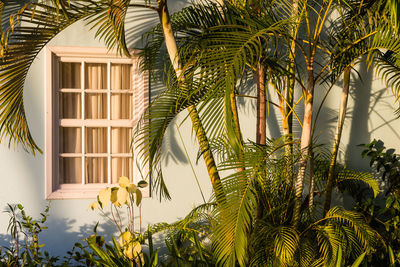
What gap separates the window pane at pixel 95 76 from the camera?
4574 mm

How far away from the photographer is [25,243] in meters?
4.20

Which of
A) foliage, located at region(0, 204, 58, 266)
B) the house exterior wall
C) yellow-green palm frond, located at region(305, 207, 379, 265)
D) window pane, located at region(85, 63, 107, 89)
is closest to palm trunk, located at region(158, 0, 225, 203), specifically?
yellow-green palm frond, located at region(305, 207, 379, 265)

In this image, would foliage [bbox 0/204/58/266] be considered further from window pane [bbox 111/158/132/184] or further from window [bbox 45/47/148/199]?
window pane [bbox 111/158/132/184]

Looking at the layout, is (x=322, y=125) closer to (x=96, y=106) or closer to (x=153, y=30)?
(x=153, y=30)

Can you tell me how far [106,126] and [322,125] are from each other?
2.21m

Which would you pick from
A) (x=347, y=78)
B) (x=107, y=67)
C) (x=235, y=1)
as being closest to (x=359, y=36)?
(x=347, y=78)

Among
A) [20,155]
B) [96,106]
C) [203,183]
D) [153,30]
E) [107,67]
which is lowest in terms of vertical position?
[203,183]

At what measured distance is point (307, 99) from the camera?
3359 millimetres

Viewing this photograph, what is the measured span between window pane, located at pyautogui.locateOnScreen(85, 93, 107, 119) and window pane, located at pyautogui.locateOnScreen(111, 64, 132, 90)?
164 millimetres

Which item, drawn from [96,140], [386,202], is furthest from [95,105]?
[386,202]

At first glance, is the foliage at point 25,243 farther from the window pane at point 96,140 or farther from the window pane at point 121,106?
the window pane at point 121,106

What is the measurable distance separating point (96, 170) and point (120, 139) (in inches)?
15.4

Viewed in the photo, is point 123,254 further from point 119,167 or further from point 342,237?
point 342,237

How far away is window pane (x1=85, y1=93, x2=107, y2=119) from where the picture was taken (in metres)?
4.59
